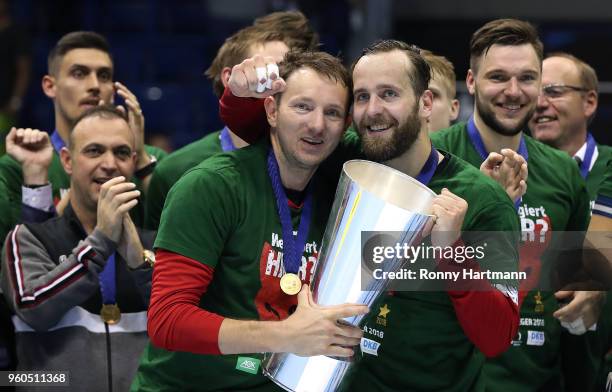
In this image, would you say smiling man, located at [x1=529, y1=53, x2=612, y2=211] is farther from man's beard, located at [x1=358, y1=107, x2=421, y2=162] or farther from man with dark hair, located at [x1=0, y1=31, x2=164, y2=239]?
man with dark hair, located at [x1=0, y1=31, x2=164, y2=239]

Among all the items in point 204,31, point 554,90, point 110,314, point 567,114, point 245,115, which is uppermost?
point 204,31

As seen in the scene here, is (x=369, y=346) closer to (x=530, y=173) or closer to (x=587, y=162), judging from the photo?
(x=530, y=173)

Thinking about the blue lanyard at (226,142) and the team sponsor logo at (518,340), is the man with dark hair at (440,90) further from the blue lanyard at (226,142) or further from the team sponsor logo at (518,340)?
the team sponsor logo at (518,340)

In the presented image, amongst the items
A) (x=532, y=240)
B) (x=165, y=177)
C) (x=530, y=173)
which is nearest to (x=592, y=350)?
(x=532, y=240)

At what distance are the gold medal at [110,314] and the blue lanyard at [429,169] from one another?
1.44 meters

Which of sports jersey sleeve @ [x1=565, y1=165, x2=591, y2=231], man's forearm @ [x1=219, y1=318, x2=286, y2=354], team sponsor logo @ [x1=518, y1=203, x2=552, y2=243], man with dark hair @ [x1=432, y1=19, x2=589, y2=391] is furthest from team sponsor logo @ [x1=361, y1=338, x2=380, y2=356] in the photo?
sports jersey sleeve @ [x1=565, y1=165, x2=591, y2=231]

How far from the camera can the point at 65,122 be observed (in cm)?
528

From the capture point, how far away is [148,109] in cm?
952

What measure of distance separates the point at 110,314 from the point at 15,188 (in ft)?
3.47

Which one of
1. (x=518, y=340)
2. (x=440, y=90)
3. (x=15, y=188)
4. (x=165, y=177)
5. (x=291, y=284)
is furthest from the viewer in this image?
(x=440, y=90)

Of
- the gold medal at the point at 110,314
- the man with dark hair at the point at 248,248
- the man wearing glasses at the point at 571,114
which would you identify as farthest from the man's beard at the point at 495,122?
the gold medal at the point at 110,314

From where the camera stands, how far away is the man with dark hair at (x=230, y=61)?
462 centimetres

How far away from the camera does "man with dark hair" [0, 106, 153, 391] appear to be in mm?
3959

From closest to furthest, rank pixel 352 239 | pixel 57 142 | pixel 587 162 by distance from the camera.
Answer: pixel 352 239
pixel 57 142
pixel 587 162
